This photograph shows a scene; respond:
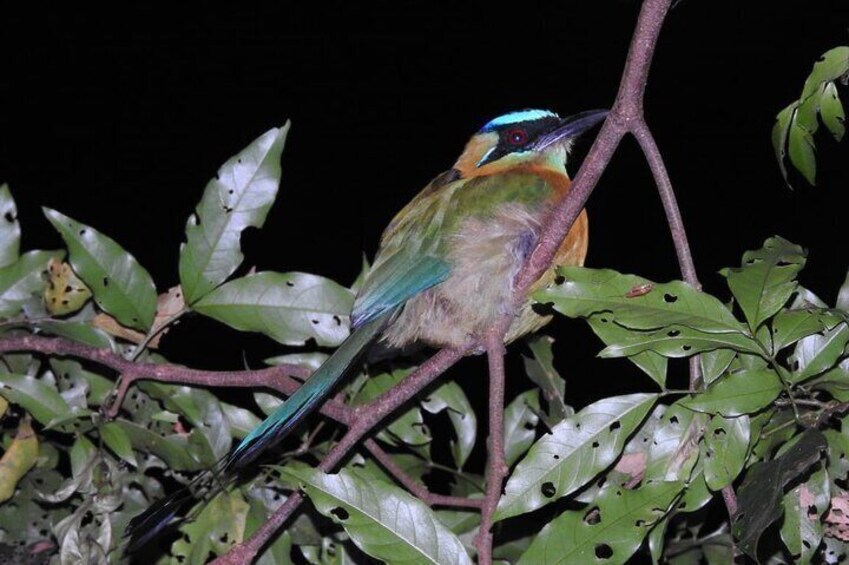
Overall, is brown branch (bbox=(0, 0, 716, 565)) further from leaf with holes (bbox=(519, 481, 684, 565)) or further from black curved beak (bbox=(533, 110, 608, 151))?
black curved beak (bbox=(533, 110, 608, 151))

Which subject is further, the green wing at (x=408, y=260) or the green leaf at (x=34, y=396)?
the green wing at (x=408, y=260)

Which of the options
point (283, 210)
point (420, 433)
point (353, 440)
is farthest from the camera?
point (283, 210)

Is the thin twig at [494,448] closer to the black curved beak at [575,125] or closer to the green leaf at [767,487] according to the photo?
the green leaf at [767,487]

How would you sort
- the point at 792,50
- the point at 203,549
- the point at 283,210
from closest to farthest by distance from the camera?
1. the point at 203,549
2. the point at 792,50
3. the point at 283,210

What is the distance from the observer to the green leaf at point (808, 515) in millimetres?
1497

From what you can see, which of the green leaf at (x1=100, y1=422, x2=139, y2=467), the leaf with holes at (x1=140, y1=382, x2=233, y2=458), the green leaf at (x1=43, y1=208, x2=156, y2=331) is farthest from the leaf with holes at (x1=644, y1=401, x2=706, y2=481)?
the green leaf at (x1=43, y1=208, x2=156, y2=331)

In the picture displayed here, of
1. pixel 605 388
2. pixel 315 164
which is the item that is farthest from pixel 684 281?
pixel 315 164

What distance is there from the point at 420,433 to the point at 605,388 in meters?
3.43

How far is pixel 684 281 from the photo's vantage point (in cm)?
154

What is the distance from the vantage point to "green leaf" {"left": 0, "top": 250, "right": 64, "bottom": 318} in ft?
7.11

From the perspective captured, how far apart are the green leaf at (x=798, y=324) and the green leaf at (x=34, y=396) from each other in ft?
4.33

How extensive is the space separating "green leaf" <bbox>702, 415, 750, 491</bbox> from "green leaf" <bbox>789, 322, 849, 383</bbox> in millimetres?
113

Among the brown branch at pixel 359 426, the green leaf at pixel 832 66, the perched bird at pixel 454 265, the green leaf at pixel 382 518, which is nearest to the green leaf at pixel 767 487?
the green leaf at pixel 382 518

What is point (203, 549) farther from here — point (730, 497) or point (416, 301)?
point (730, 497)
